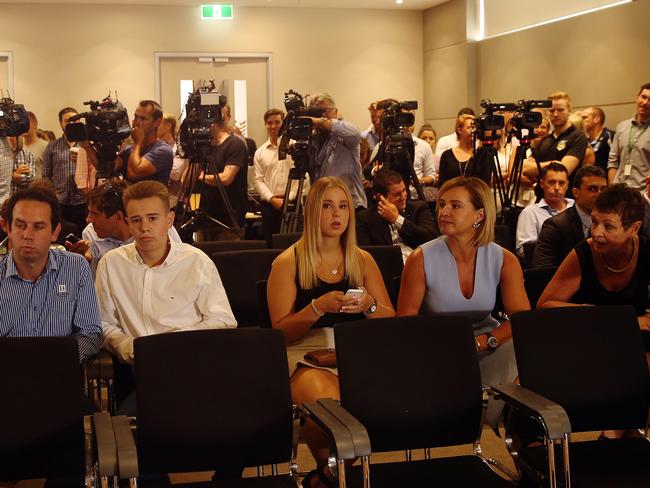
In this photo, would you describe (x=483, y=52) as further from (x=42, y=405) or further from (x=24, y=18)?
(x=42, y=405)

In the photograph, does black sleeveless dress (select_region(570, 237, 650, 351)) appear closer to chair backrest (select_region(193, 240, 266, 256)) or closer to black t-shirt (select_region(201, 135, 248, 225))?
chair backrest (select_region(193, 240, 266, 256))

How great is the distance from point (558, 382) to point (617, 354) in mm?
230

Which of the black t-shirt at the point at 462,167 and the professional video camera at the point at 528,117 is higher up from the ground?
the professional video camera at the point at 528,117

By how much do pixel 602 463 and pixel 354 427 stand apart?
782mm

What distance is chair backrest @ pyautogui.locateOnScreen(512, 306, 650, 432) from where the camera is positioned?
2762 millimetres

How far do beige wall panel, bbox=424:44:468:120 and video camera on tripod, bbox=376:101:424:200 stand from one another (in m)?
4.63

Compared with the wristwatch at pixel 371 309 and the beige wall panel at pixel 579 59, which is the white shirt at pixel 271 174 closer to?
the beige wall panel at pixel 579 59

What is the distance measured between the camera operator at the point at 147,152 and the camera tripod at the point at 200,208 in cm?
22

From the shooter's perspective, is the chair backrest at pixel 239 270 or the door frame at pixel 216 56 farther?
the door frame at pixel 216 56

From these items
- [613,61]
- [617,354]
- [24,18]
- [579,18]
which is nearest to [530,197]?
[613,61]

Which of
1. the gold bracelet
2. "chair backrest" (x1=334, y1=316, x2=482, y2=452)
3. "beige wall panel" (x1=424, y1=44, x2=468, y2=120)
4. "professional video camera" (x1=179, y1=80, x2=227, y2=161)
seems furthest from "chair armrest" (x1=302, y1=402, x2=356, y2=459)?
"beige wall panel" (x1=424, y1=44, x2=468, y2=120)

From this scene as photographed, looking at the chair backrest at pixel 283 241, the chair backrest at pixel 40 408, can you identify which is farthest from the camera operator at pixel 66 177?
the chair backrest at pixel 40 408

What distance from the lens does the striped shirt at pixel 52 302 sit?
303 cm

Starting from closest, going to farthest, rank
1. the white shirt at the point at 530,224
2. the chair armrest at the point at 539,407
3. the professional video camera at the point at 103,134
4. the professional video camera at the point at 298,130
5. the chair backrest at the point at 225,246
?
the chair armrest at the point at 539,407
the chair backrest at the point at 225,246
the white shirt at the point at 530,224
the professional video camera at the point at 103,134
the professional video camera at the point at 298,130
